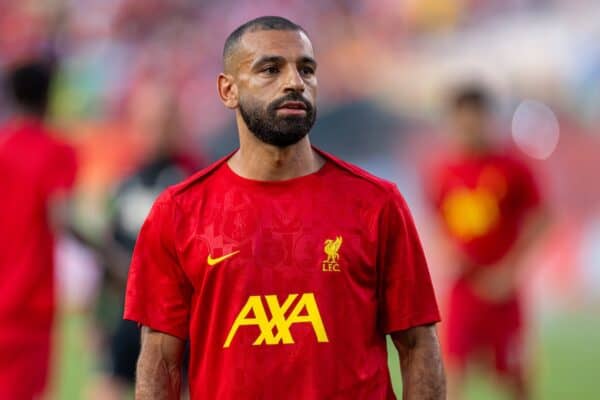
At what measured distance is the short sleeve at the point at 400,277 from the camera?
12.7ft

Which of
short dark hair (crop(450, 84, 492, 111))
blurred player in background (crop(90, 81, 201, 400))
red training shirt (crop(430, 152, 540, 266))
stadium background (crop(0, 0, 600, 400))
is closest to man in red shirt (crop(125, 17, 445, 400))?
blurred player in background (crop(90, 81, 201, 400))

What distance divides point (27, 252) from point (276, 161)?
2.75m

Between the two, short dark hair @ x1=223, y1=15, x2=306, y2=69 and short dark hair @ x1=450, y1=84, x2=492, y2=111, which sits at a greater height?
short dark hair @ x1=450, y1=84, x2=492, y2=111

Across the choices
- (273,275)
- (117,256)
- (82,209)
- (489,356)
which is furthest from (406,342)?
(82,209)

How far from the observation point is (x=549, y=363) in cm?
1169

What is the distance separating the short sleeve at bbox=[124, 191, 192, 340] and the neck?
0.27 meters

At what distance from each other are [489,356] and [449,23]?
9.01 m

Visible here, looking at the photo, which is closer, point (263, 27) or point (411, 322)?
point (411, 322)

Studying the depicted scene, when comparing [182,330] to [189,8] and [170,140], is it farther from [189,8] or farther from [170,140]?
[189,8]

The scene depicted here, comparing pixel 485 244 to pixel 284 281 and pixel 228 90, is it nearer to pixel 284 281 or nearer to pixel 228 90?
pixel 228 90

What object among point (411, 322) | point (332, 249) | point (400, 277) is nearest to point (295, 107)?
point (332, 249)

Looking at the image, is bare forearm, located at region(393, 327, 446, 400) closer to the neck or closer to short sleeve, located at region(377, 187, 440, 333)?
short sleeve, located at region(377, 187, 440, 333)

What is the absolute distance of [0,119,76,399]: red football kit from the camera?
20.6 feet

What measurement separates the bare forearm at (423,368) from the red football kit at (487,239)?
178 inches
